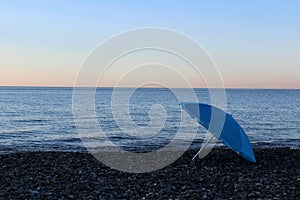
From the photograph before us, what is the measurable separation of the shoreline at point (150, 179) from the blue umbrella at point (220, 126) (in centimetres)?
89

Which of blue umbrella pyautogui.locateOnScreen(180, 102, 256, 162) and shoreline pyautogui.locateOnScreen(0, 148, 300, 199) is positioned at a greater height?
blue umbrella pyautogui.locateOnScreen(180, 102, 256, 162)

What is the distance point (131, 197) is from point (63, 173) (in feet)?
13.1

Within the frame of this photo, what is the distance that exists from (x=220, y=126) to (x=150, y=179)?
3904 millimetres

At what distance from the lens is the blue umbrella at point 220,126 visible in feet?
51.6

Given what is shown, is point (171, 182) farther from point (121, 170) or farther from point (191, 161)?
point (191, 161)

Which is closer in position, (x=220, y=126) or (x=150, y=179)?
(x=150, y=179)

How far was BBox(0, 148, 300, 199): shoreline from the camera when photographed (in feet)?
39.2

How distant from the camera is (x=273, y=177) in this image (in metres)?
14.5

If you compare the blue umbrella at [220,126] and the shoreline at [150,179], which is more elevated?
the blue umbrella at [220,126]

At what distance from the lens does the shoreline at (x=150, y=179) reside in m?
11.9

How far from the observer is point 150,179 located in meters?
13.8

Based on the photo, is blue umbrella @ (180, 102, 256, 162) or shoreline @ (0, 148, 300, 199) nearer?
shoreline @ (0, 148, 300, 199)

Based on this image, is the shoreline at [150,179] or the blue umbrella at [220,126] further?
the blue umbrella at [220,126]

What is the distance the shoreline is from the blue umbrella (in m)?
0.89
